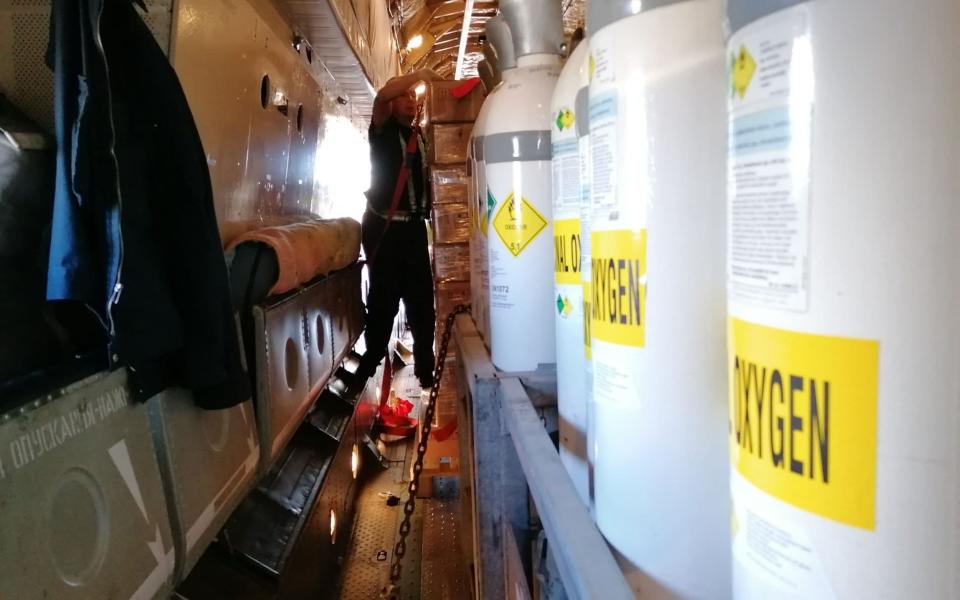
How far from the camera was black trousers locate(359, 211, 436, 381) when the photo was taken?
368cm

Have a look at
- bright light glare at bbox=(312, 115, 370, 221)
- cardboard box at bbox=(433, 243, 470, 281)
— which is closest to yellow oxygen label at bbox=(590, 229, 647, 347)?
cardboard box at bbox=(433, 243, 470, 281)

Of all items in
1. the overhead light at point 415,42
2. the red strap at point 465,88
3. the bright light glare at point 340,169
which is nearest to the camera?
the red strap at point 465,88

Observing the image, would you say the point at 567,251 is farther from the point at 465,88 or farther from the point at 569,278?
the point at 465,88

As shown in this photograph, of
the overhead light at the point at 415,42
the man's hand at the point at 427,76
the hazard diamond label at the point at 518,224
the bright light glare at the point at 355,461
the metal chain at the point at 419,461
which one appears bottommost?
the bright light glare at the point at 355,461

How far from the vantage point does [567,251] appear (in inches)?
43.6

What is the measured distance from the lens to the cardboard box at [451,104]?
2.71 meters

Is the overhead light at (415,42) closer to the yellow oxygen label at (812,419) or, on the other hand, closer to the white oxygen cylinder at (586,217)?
the white oxygen cylinder at (586,217)

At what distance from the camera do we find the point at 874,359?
0.40m

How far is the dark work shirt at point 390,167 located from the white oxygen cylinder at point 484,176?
1.53m

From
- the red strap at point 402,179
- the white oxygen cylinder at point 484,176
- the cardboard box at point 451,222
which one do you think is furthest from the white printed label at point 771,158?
the red strap at point 402,179

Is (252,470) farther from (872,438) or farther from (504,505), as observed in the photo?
(872,438)

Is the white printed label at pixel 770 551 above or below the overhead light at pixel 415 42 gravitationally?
below

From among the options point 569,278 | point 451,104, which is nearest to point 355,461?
point 451,104

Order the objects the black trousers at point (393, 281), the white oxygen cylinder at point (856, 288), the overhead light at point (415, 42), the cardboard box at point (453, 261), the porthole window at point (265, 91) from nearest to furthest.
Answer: the white oxygen cylinder at point (856, 288)
the porthole window at point (265, 91)
the cardboard box at point (453, 261)
the black trousers at point (393, 281)
the overhead light at point (415, 42)
